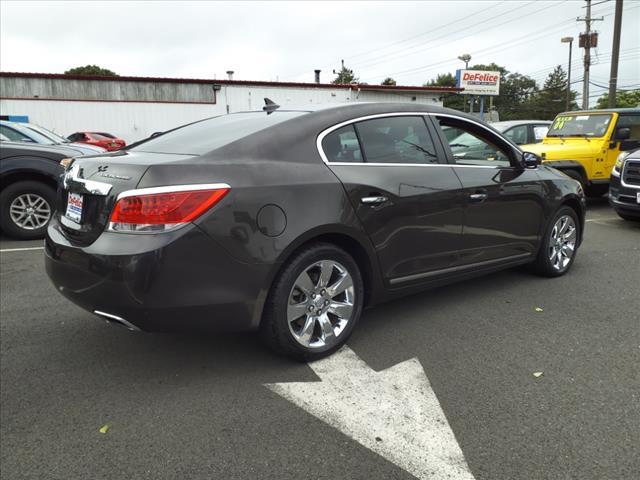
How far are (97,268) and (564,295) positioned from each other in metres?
3.74

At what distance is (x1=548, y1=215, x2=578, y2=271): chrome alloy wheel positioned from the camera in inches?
195

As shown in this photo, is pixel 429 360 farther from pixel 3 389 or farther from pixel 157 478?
pixel 3 389

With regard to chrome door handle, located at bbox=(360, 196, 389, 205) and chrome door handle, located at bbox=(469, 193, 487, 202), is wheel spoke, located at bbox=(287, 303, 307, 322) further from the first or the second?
chrome door handle, located at bbox=(469, 193, 487, 202)

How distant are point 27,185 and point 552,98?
100 m

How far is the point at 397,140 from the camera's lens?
12.0ft

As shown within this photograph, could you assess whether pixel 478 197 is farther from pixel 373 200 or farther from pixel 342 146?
pixel 342 146

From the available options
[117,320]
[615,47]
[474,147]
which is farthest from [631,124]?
[615,47]

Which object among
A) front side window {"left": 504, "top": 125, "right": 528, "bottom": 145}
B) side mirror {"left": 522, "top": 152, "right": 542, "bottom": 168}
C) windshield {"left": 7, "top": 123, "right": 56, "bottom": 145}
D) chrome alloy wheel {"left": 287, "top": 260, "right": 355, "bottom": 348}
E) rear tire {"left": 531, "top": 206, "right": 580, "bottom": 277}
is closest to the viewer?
chrome alloy wheel {"left": 287, "top": 260, "right": 355, "bottom": 348}

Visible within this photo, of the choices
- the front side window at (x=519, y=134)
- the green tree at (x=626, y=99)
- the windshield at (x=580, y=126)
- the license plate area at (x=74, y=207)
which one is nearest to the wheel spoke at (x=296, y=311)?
the license plate area at (x=74, y=207)

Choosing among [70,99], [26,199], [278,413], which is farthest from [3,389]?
[70,99]

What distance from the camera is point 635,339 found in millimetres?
3574

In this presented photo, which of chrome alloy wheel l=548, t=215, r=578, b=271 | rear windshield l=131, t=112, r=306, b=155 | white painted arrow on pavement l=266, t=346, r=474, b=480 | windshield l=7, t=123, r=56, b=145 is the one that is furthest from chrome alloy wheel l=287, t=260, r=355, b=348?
windshield l=7, t=123, r=56, b=145

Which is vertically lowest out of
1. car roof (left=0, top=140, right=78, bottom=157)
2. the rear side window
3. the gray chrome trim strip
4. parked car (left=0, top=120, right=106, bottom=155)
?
the gray chrome trim strip

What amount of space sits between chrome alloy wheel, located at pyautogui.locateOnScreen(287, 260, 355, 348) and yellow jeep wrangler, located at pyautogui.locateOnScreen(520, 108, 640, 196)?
6624 millimetres
